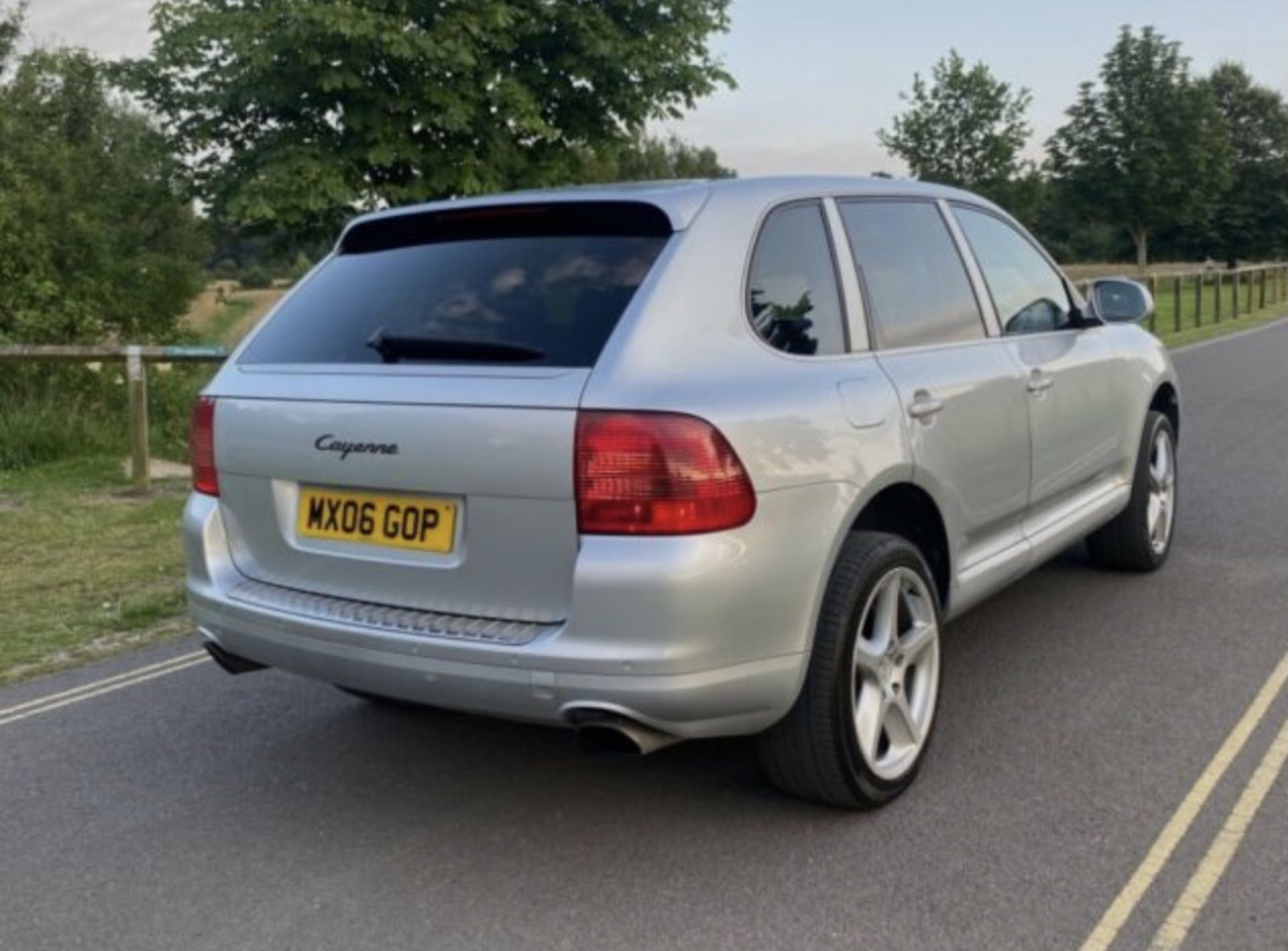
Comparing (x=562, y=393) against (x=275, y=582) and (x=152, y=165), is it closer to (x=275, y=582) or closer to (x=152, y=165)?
(x=275, y=582)

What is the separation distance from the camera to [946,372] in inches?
152

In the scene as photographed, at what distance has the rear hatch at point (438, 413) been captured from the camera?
2.97m

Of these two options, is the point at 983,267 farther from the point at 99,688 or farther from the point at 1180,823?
the point at 99,688

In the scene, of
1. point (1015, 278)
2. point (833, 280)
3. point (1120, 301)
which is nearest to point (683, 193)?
point (833, 280)

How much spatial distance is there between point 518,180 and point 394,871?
591 inches

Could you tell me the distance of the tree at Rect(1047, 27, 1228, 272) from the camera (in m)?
42.0

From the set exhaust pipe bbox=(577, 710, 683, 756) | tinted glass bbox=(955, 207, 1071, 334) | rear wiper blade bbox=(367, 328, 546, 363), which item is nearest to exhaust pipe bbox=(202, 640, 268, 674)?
rear wiper blade bbox=(367, 328, 546, 363)

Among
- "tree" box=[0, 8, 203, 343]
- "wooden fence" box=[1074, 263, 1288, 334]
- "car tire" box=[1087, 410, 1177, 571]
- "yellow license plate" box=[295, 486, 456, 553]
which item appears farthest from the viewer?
"wooden fence" box=[1074, 263, 1288, 334]

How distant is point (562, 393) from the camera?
116 inches

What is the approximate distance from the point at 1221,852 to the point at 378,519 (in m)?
2.21

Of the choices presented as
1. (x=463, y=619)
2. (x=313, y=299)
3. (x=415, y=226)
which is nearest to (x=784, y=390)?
(x=463, y=619)

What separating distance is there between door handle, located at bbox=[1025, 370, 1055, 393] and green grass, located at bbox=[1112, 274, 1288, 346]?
1639 cm

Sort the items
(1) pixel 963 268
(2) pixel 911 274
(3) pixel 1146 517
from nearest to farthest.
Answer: (2) pixel 911 274, (1) pixel 963 268, (3) pixel 1146 517

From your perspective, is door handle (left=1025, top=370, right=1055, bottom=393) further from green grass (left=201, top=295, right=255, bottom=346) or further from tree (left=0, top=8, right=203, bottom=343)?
green grass (left=201, top=295, right=255, bottom=346)
